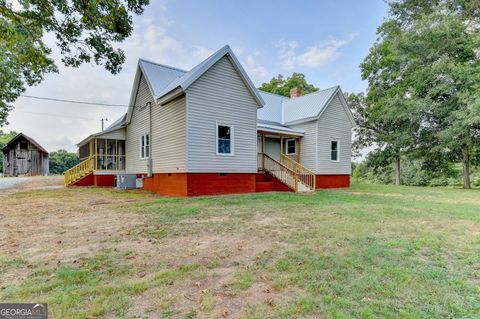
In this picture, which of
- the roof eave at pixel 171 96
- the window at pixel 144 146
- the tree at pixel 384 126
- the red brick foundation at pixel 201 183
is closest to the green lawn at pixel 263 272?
the red brick foundation at pixel 201 183

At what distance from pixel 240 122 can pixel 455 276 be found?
10.0 m

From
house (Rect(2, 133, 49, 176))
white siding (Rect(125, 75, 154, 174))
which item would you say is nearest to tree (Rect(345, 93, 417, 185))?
white siding (Rect(125, 75, 154, 174))

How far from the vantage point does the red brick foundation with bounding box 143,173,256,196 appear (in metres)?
10.8

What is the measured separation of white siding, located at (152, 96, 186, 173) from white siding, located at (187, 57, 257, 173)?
1.49 feet

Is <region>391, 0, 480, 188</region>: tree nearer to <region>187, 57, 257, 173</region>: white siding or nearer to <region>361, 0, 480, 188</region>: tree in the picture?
<region>361, 0, 480, 188</region>: tree

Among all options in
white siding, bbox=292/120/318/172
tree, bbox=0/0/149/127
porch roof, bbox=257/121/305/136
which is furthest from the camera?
white siding, bbox=292/120/318/172

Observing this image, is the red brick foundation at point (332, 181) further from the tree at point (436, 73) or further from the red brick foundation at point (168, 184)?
the red brick foundation at point (168, 184)

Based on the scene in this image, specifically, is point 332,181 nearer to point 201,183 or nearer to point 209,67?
point 201,183

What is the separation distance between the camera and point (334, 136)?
1684cm

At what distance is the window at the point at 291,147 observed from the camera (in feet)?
55.7

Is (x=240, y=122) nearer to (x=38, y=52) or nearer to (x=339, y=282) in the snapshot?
(x=38, y=52)

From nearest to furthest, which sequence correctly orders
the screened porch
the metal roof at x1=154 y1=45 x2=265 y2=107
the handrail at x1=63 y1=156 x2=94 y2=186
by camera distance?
the metal roof at x1=154 y1=45 x2=265 y2=107
the handrail at x1=63 y1=156 x2=94 y2=186
the screened porch

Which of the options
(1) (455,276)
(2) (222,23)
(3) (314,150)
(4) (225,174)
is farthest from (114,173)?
(1) (455,276)

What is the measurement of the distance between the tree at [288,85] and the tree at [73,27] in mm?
25123
